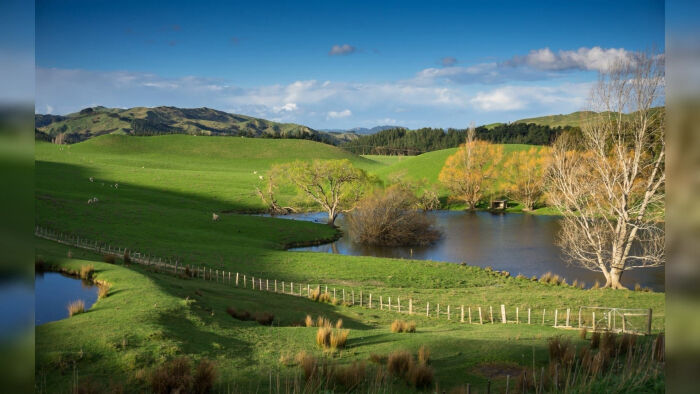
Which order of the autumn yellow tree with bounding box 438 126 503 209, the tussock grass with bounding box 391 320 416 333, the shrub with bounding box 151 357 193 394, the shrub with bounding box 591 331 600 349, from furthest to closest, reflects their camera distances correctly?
the autumn yellow tree with bounding box 438 126 503 209 < the tussock grass with bounding box 391 320 416 333 < the shrub with bounding box 591 331 600 349 < the shrub with bounding box 151 357 193 394

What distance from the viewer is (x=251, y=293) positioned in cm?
2764

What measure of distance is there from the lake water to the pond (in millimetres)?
32519

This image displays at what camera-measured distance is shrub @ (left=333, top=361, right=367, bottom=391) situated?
10.2 m

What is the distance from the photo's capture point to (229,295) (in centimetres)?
2502

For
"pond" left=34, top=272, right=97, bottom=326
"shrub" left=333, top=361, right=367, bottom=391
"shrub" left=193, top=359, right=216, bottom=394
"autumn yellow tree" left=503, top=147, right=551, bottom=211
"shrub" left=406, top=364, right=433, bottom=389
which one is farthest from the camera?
"autumn yellow tree" left=503, top=147, right=551, bottom=211

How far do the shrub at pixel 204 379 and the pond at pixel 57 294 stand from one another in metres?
10.1

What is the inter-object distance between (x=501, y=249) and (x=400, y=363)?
140ft

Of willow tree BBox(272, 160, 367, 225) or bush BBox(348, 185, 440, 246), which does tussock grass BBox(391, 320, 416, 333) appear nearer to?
bush BBox(348, 185, 440, 246)

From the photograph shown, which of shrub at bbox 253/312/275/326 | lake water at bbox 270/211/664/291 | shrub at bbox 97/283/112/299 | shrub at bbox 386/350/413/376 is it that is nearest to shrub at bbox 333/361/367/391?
shrub at bbox 386/350/413/376

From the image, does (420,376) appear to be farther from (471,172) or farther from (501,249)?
(471,172)

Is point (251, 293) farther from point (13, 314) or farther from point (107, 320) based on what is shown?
point (13, 314)

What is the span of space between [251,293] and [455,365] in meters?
17.0

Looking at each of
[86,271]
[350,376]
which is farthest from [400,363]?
[86,271]

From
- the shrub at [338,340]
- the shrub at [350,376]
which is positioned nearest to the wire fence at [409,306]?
the shrub at [338,340]
